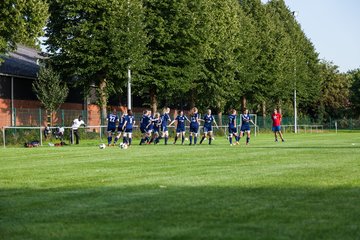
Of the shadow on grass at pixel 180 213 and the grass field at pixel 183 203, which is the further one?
the grass field at pixel 183 203

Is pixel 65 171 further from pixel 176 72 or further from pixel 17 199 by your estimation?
pixel 176 72

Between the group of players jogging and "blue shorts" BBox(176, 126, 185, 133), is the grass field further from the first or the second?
"blue shorts" BBox(176, 126, 185, 133)

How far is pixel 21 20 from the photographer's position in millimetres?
36844

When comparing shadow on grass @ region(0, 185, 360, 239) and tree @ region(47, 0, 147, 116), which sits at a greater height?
tree @ region(47, 0, 147, 116)

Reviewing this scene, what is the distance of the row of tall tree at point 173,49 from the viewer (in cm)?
4778

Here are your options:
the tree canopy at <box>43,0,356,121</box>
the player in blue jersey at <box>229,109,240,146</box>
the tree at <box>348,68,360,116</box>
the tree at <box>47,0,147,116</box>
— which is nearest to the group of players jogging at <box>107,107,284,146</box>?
the player in blue jersey at <box>229,109,240,146</box>

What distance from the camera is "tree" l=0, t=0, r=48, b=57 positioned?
3638 centimetres

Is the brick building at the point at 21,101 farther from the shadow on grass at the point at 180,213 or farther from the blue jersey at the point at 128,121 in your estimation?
Result: the shadow on grass at the point at 180,213

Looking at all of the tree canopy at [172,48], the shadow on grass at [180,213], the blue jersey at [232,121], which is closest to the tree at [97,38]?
the tree canopy at [172,48]

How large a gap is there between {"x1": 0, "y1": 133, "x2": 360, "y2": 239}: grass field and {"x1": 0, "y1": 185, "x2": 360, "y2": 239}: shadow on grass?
0.01 meters

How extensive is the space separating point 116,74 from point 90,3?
5.88 m

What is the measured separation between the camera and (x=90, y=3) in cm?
4675

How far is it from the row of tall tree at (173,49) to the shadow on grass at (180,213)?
2841 cm

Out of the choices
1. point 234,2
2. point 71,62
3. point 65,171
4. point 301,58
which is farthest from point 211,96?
point 65,171
